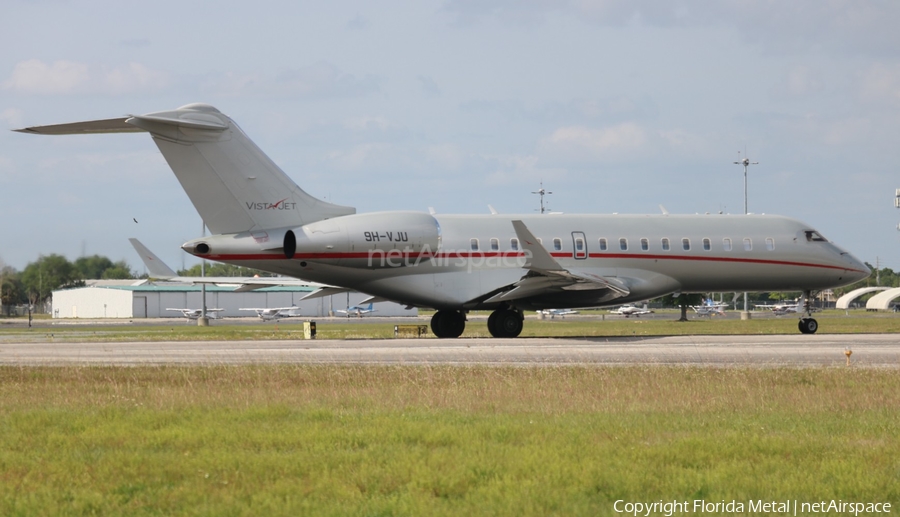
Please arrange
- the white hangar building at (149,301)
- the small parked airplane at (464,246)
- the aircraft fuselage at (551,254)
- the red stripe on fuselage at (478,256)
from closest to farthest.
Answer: the small parked airplane at (464,246)
the red stripe on fuselage at (478,256)
the aircraft fuselage at (551,254)
the white hangar building at (149,301)

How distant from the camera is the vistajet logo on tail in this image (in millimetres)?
28531

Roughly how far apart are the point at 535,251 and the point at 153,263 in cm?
1146

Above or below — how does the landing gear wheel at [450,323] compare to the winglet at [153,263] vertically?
below

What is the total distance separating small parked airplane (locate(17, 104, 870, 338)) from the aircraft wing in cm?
4

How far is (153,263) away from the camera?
1189 inches

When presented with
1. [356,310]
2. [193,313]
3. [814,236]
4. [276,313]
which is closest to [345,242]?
[814,236]

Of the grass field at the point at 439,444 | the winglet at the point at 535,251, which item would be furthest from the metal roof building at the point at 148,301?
the grass field at the point at 439,444

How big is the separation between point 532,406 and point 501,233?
18.1m

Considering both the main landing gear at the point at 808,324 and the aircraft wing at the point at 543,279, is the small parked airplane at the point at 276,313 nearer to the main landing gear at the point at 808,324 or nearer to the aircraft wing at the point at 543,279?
the main landing gear at the point at 808,324

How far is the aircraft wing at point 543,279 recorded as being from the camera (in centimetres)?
2845

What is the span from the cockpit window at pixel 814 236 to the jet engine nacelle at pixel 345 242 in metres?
12.9

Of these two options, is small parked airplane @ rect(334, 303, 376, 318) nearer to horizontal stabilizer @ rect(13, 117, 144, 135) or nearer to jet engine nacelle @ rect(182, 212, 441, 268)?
jet engine nacelle @ rect(182, 212, 441, 268)

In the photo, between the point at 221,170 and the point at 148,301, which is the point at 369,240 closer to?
the point at 221,170

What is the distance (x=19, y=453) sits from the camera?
1003 centimetres
